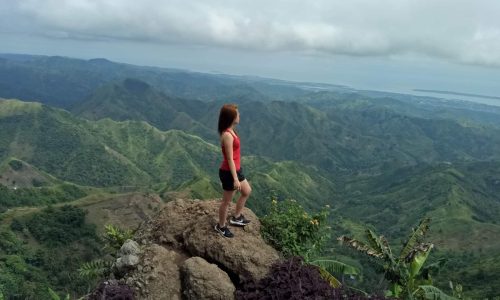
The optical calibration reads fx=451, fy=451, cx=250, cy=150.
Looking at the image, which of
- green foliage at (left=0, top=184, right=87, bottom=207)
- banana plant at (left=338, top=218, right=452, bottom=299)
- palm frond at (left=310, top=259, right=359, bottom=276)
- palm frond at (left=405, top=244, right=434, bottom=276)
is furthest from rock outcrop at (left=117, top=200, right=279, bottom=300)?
green foliage at (left=0, top=184, right=87, bottom=207)

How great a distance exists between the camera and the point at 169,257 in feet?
45.8

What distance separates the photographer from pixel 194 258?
1362cm

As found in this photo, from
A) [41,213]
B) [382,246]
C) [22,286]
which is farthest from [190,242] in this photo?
[41,213]

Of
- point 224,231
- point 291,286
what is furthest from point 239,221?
point 291,286

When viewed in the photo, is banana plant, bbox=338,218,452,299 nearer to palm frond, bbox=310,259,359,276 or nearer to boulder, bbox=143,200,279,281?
palm frond, bbox=310,259,359,276

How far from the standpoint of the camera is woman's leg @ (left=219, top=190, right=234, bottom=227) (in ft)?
45.4

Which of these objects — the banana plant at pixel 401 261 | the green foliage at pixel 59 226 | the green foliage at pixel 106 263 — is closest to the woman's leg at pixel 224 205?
the green foliage at pixel 106 263

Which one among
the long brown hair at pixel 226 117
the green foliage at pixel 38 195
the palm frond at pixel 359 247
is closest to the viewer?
the long brown hair at pixel 226 117

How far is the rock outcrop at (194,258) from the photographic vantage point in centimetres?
1295

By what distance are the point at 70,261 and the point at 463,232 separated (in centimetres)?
15963

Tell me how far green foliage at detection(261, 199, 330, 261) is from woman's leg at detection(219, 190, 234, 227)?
1684mm

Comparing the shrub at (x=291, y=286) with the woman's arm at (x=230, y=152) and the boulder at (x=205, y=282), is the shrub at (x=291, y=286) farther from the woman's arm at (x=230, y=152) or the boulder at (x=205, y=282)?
the woman's arm at (x=230, y=152)

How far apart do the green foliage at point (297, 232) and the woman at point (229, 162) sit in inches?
62.1

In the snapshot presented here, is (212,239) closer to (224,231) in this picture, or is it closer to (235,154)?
(224,231)
